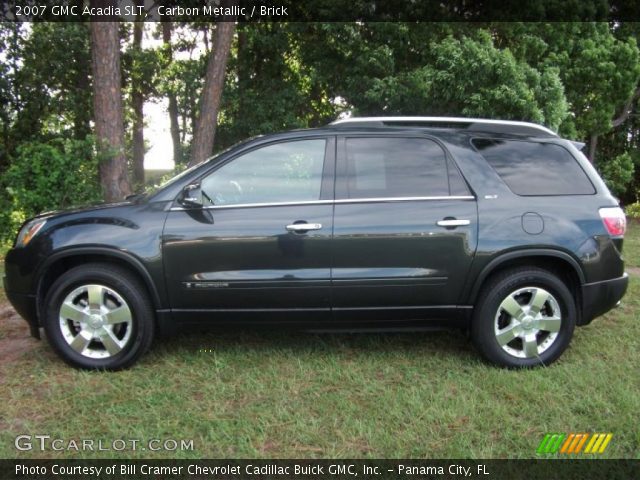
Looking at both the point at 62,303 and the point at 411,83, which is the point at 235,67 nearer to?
the point at 411,83

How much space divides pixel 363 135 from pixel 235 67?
10163 mm

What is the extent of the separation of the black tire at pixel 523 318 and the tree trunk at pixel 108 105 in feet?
23.2

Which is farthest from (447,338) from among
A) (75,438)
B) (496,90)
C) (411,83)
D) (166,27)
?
(166,27)

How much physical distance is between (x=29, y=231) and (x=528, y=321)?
3684 millimetres

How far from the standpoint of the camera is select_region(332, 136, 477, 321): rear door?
3.56 m

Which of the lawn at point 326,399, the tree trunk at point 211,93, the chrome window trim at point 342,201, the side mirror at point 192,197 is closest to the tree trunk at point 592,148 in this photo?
the tree trunk at point 211,93

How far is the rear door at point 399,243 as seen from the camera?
356cm

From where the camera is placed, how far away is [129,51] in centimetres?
1362

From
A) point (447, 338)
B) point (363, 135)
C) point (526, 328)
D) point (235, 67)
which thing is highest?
point (235, 67)

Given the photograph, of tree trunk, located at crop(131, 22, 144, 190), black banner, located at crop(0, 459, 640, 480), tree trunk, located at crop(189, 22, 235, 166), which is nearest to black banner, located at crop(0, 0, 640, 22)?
tree trunk, located at crop(189, 22, 235, 166)

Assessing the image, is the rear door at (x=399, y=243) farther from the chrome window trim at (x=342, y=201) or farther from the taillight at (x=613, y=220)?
the taillight at (x=613, y=220)

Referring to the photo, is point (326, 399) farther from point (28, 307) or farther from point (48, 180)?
point (48, 180)

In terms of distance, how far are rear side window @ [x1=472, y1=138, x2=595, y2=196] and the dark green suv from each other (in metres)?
0.02

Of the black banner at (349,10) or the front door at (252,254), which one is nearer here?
the front door at (252,254)
